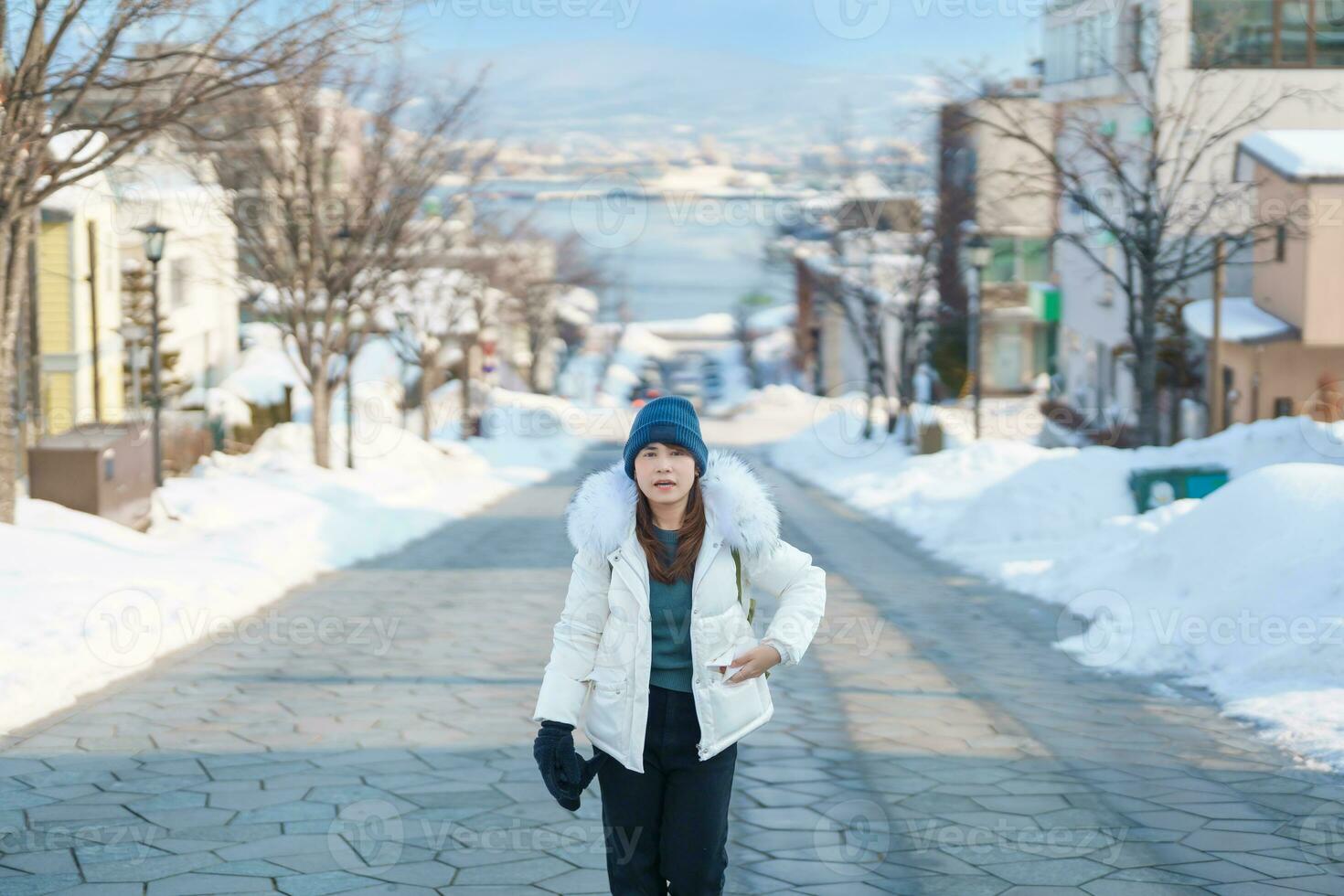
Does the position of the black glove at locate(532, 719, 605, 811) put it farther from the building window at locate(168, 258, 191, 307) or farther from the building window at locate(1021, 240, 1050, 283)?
the building window at locate(1021, 240, 1050, 283)

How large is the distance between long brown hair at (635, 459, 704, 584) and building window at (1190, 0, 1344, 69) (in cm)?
3153

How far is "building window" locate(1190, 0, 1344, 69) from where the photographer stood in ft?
108

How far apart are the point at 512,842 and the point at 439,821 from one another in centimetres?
44

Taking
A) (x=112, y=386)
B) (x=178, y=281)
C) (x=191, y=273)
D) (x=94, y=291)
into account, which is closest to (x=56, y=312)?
(x=94, y=291)

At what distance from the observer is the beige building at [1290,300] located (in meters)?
26.1

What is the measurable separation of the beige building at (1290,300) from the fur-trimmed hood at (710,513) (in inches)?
910

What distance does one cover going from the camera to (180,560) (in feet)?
44.6

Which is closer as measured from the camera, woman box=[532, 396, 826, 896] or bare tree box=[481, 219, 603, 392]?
woman box=[532, 396, 826, 896]

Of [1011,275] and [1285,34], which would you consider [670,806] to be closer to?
[1285,34]

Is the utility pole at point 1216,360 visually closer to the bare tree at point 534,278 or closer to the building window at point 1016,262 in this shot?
the building window at point 1016,262

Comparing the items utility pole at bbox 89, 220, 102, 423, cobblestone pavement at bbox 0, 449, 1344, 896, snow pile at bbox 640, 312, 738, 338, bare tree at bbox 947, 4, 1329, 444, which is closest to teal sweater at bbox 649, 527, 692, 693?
cobblestone pavement at bbox 0, 449, 1344, 896

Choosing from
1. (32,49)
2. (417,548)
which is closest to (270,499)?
(417,548)

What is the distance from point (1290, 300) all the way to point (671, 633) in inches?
1018

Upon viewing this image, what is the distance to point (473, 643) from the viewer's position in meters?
11.1
